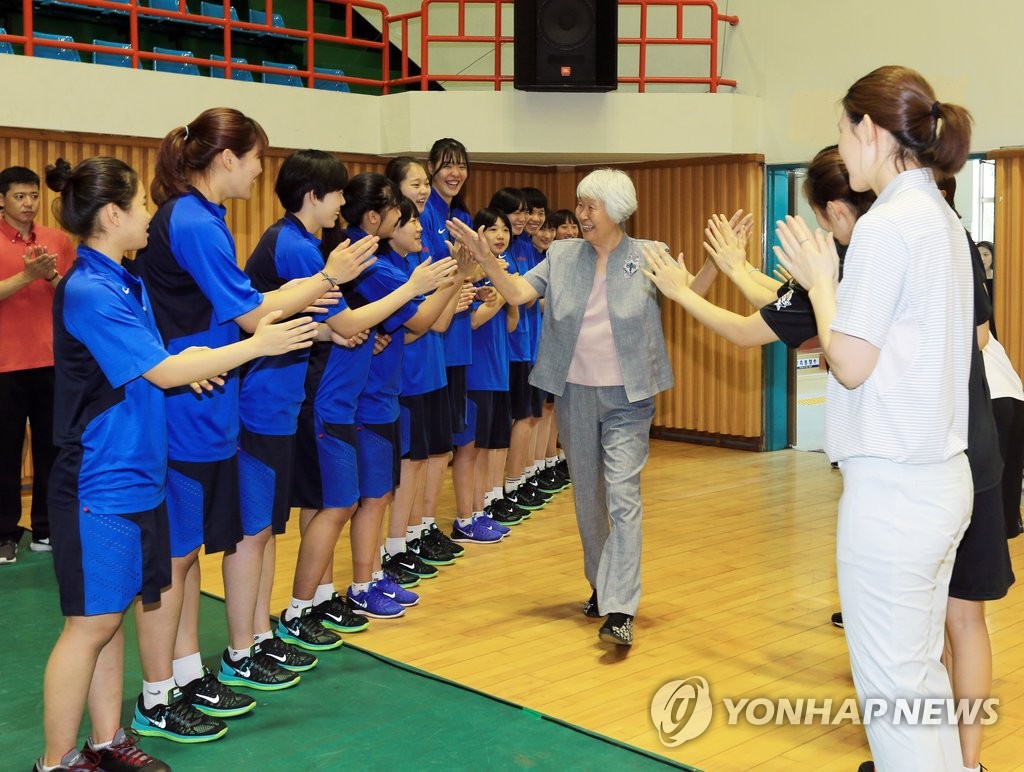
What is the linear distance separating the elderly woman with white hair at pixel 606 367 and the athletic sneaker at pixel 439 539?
49.3 inches

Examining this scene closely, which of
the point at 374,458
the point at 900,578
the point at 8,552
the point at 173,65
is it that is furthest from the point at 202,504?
the point at 173,65

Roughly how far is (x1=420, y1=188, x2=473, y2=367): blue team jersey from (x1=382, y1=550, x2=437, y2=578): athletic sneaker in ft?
3.10

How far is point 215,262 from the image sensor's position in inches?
117

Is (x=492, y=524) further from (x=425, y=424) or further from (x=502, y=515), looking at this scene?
(x=425, y=424)

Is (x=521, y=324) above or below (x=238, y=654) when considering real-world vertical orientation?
above

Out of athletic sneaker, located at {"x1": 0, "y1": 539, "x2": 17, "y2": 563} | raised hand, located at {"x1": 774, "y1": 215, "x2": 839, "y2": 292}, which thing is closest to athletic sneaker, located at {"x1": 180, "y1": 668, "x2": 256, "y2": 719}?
raised hand, located at {"x1": 774, "y1": 215, "x2": 839, "y2": 292}

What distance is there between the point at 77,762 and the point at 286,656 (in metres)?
1.00

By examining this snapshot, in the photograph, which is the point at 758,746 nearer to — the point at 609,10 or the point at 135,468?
the point at 135,468

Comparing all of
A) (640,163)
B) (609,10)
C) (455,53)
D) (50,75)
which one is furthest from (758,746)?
(455,53)

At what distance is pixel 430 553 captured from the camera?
5207 millimetres

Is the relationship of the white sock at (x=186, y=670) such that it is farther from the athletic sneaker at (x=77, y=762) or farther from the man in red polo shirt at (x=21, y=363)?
the man in red polo shirt at (x=21, y=363)

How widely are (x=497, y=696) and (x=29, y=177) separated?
3.46 meters

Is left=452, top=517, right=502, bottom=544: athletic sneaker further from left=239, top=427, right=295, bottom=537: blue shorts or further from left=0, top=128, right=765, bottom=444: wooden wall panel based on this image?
left=0, top=128, right=765, bottom=444: wooden wall panel

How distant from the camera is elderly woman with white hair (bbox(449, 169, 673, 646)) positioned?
4004 millimetres
